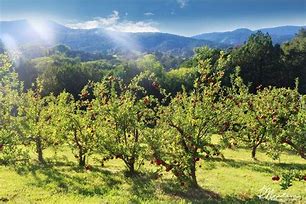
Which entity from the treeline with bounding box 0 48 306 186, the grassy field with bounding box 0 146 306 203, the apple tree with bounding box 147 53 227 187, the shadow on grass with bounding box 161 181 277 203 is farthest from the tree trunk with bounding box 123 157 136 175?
the shadow on grass with bounding box 161 181 277 203

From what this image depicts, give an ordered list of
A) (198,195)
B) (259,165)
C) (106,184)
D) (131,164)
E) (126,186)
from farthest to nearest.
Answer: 1. (259,165)
2. (131,164)
3. (106,184)
4. (126,186)
5. (198,195)

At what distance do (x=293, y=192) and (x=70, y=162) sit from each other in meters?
14.9

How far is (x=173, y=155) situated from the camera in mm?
21422

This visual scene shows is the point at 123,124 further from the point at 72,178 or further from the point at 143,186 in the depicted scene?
the point at 72,178

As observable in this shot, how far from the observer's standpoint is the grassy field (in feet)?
62.7

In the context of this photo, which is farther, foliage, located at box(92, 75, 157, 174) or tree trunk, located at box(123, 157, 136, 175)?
tree trunk, located at box(123, 157, 136, 175)

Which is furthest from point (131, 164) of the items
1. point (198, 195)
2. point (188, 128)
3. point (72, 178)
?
point (198, 195)

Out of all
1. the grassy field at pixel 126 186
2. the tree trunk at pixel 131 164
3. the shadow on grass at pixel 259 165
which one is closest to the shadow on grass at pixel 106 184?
the grassy field at pixel 126 186

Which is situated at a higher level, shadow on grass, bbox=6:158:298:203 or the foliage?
the foliage

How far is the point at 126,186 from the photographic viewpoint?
70.6 feet

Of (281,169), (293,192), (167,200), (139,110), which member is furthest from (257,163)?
(167,200)

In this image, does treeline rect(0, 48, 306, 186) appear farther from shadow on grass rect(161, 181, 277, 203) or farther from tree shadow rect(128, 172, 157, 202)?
tree shadow rect(128, 172, 157, 202)

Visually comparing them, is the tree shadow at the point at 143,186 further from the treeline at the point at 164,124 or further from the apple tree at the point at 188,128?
the apple tree at the point at 188,128

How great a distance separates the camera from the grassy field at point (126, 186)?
752 inches
